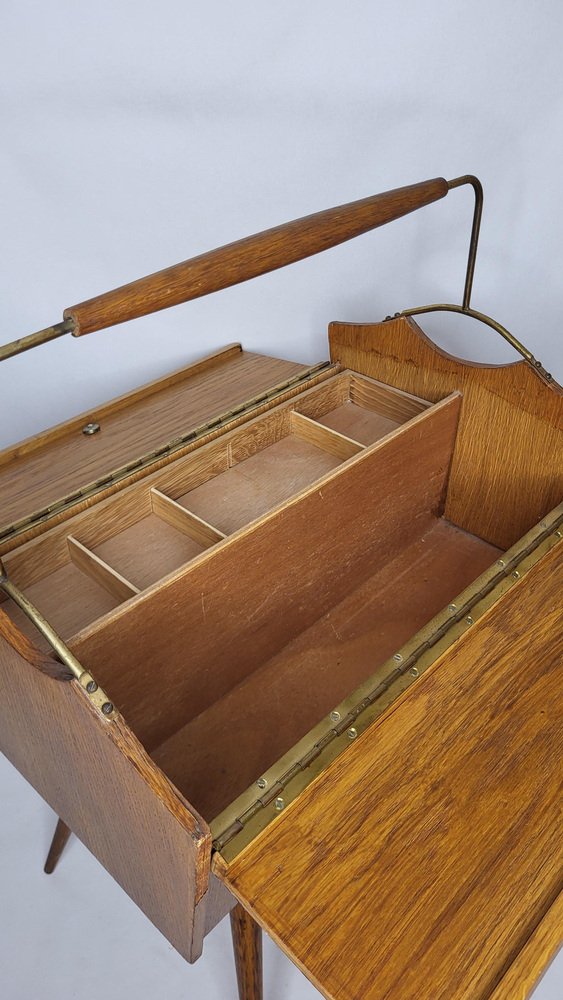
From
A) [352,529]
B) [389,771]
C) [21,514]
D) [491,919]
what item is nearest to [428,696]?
[389,771]

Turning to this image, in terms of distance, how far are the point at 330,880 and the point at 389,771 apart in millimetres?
159

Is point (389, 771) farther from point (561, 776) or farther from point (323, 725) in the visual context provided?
point (561, 776)

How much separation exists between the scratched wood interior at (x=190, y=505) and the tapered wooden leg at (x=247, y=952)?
514 mm

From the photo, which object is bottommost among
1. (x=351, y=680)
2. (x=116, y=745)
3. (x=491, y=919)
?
(x=351, y=680)

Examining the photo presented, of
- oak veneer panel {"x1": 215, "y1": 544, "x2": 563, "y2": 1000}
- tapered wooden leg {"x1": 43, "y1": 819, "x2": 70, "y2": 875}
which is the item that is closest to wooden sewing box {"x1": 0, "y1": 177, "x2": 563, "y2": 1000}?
oak veneer panel {"x1": 215, "y1": 544, "x2": 563, "y2": 1000}

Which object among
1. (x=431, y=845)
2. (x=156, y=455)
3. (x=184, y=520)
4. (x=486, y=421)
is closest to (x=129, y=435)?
(x=156, y=455)

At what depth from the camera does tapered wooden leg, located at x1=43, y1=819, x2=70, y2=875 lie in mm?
1523

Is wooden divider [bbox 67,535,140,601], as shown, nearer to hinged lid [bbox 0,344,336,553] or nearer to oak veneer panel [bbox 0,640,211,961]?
hinged lid [bbox 0,344,336,553]

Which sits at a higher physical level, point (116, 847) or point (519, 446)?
point (519, 446)

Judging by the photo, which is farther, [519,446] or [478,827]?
[519,446]

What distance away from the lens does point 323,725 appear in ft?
3.30

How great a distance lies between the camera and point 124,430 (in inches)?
71.2

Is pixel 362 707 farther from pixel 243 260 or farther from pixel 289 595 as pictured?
pixel 243 260

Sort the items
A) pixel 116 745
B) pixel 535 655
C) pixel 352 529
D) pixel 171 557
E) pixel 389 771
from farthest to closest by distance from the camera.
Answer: pixel 352 529 → pixel 171 557 → pixel 535 655 → pixel 389 771 → pixel 116 745
